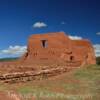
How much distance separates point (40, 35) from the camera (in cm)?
4822

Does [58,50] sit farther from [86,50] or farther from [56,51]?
[86,50]

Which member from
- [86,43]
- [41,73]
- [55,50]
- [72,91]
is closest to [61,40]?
[55,50]

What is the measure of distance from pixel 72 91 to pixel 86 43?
32.9m

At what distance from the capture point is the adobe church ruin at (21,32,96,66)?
45469 millimetres

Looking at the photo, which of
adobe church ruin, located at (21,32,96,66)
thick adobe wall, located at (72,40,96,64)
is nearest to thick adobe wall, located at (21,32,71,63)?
adobe church ruin, located at (21,32,96,66)

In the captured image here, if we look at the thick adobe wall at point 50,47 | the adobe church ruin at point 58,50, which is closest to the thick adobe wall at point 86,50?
the adobe church ruin at point 58,50

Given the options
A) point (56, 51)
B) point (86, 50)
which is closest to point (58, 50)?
point (56, 51)

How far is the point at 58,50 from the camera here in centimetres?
4594

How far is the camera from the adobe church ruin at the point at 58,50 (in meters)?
Result: 45.5

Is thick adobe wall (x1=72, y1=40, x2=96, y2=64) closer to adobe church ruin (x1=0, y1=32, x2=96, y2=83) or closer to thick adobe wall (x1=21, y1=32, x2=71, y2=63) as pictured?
adobe church ruin (x1=0, y1=32, x2=96, y2=83)

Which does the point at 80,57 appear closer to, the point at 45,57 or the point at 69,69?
the point at 45,57

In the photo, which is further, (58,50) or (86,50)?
(86,50)

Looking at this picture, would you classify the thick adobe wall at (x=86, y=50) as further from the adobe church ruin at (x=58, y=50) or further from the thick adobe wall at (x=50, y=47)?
the thick adobe wall at (x=50, y=47)

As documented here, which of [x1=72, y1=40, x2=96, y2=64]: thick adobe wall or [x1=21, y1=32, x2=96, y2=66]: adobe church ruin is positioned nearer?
[x1=21, y1=32, x2=96, y2=66]: adobe church ruin
